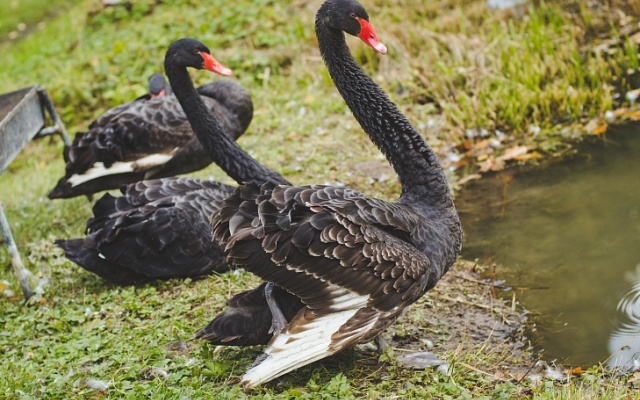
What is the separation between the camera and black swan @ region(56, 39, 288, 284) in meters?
4.69

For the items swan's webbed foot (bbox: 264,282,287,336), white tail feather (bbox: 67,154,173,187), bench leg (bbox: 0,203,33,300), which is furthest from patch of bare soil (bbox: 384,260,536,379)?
white tail feather (bbox: 67,154,173,187)

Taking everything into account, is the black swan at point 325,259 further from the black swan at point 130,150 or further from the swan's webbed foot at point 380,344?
the black swan at point 130,150

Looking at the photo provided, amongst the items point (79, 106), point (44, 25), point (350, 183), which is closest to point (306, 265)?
point (350, 183)

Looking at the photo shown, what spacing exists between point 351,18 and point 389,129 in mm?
589

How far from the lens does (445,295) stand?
4.40 meters

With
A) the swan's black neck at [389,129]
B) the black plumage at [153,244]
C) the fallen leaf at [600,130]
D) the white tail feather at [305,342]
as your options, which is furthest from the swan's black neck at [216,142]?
the fallen leaf at [600,130]

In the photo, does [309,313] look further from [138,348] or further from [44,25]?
[44,25]

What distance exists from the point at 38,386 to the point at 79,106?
19.4 ft

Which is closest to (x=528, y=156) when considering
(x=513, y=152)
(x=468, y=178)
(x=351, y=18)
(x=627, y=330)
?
(x=513, y=152)

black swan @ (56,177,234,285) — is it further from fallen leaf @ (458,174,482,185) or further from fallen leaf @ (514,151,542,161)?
fallen leaf @ (514,151,542,161)

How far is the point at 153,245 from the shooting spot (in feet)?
15.4

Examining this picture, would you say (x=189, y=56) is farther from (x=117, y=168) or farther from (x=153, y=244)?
(x=153, y=244)

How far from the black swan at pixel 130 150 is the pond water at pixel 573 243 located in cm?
216

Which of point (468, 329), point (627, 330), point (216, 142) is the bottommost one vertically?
point (627, 330)
